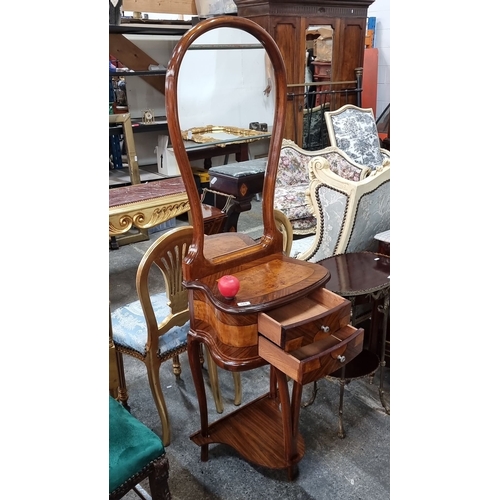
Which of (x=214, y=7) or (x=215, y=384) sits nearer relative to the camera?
(x=215, y=384)

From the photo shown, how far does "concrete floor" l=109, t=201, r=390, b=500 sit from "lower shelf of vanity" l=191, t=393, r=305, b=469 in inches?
4.7

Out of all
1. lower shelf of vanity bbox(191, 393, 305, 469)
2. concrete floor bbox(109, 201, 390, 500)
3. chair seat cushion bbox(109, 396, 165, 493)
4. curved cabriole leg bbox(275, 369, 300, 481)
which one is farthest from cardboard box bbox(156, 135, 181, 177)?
chair seat cushion bbox(109, 396, 165, 493)

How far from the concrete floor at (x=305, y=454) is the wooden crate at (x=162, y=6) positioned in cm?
320

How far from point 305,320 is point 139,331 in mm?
762

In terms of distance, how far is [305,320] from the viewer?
1260 mm

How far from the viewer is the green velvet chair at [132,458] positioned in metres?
1.14

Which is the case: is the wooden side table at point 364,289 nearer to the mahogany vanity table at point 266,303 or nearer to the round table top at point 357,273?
the round table top at point 357,273

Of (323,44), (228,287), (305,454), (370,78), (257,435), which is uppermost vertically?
(323,44)

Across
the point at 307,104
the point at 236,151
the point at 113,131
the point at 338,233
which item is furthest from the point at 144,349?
the point at 307,104

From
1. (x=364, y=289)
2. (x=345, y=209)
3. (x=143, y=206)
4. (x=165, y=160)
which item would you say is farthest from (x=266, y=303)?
(x=165, y=160)

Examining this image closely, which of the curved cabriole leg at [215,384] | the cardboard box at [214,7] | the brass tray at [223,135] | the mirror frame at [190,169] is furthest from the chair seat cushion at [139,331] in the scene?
the cardboard box at [214,7]

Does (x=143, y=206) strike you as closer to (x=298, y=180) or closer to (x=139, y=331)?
(x=139, y=331)

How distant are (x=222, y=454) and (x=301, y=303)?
77cm

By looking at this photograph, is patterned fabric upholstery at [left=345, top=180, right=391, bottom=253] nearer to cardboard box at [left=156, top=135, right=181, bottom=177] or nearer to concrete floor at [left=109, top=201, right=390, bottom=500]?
concrete floor at [left=109, top=201, right=390, bottom=500]
